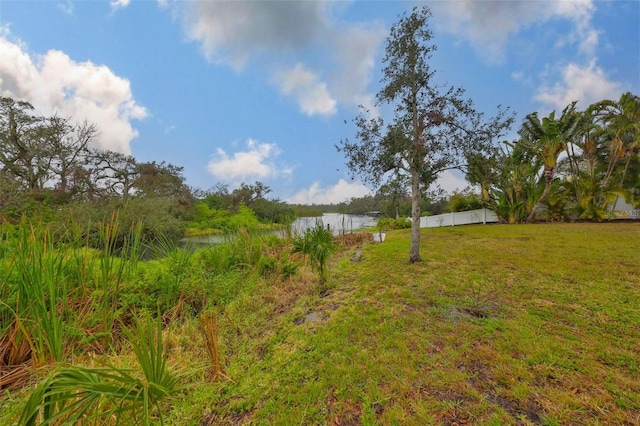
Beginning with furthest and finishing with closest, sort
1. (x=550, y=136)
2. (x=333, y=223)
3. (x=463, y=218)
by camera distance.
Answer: (x=463, y=218) → (x=550, y=136) → (x=333, y=223)

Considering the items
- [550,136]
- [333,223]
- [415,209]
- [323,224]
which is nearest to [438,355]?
[323,224]

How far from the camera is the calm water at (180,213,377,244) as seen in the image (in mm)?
5468

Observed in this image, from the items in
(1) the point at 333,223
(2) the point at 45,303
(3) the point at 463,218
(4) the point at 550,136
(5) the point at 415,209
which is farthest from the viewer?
(3) the point at 463,218

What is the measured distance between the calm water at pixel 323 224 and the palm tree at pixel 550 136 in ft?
32.9

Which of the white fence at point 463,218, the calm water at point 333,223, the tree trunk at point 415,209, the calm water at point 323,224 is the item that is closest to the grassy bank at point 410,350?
the calm water at point 323,224

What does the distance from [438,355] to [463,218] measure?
1688cm

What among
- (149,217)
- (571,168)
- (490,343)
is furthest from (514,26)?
(149,217)

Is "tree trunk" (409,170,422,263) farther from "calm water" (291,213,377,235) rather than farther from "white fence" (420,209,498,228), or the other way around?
"white fence" (420,209,498,228)

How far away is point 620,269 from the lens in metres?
4.63

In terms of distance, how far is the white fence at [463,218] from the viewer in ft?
51.9

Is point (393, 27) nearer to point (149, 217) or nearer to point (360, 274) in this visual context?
point (360, 274)

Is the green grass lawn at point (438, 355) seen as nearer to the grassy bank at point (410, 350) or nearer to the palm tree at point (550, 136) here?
the grassy bank at point (410, 350)

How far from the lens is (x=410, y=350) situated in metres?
2.43

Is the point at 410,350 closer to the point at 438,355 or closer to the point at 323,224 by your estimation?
the point at 438,355
